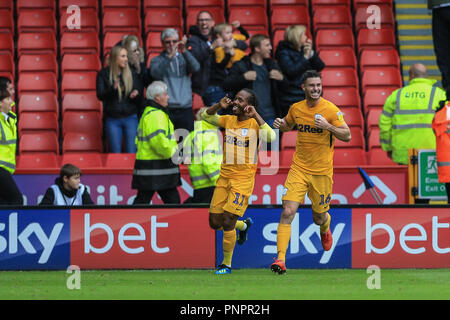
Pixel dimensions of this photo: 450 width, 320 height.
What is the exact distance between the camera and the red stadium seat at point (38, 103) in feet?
42.2

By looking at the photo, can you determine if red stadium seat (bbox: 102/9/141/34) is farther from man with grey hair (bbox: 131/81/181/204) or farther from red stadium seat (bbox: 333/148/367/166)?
man with grey hair (bbox: 131/81/181/204)

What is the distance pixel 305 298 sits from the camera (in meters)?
6.95

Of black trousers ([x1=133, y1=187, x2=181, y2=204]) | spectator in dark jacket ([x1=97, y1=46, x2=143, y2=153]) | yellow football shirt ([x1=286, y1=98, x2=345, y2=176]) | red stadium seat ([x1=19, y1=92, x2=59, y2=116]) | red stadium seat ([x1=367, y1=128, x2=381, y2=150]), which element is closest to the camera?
yellow football shirt ([x1=286, y1=98, x2=345, y2=176])

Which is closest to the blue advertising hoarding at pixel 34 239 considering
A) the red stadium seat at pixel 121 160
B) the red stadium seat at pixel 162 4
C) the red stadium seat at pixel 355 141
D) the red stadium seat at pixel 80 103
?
the red stadium seat at pixel 121 160

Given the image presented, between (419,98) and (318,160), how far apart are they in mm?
3191

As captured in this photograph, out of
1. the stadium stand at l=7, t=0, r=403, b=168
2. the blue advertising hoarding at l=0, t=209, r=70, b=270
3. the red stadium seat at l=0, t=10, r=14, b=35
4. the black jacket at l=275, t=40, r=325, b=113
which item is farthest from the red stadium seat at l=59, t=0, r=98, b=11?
the blue advertising hoarding at l=0, t=209, r=70, b=270

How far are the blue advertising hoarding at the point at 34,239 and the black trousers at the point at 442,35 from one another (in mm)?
3761

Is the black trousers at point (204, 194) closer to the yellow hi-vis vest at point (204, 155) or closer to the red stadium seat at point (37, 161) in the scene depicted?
the yellow hi-vis vest at point (204, 155)

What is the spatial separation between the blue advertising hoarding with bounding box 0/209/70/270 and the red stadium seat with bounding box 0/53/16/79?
4760mm

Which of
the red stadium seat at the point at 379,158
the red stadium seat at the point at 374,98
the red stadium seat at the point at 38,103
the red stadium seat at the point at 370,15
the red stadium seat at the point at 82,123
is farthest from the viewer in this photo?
the red stadium seat at the point at 370,15

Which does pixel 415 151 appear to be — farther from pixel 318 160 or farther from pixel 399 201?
pixel 318 160

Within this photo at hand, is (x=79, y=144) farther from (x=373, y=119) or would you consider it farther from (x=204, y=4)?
(x=373, y=119)

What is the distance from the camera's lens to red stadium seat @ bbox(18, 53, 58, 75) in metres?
13.5
